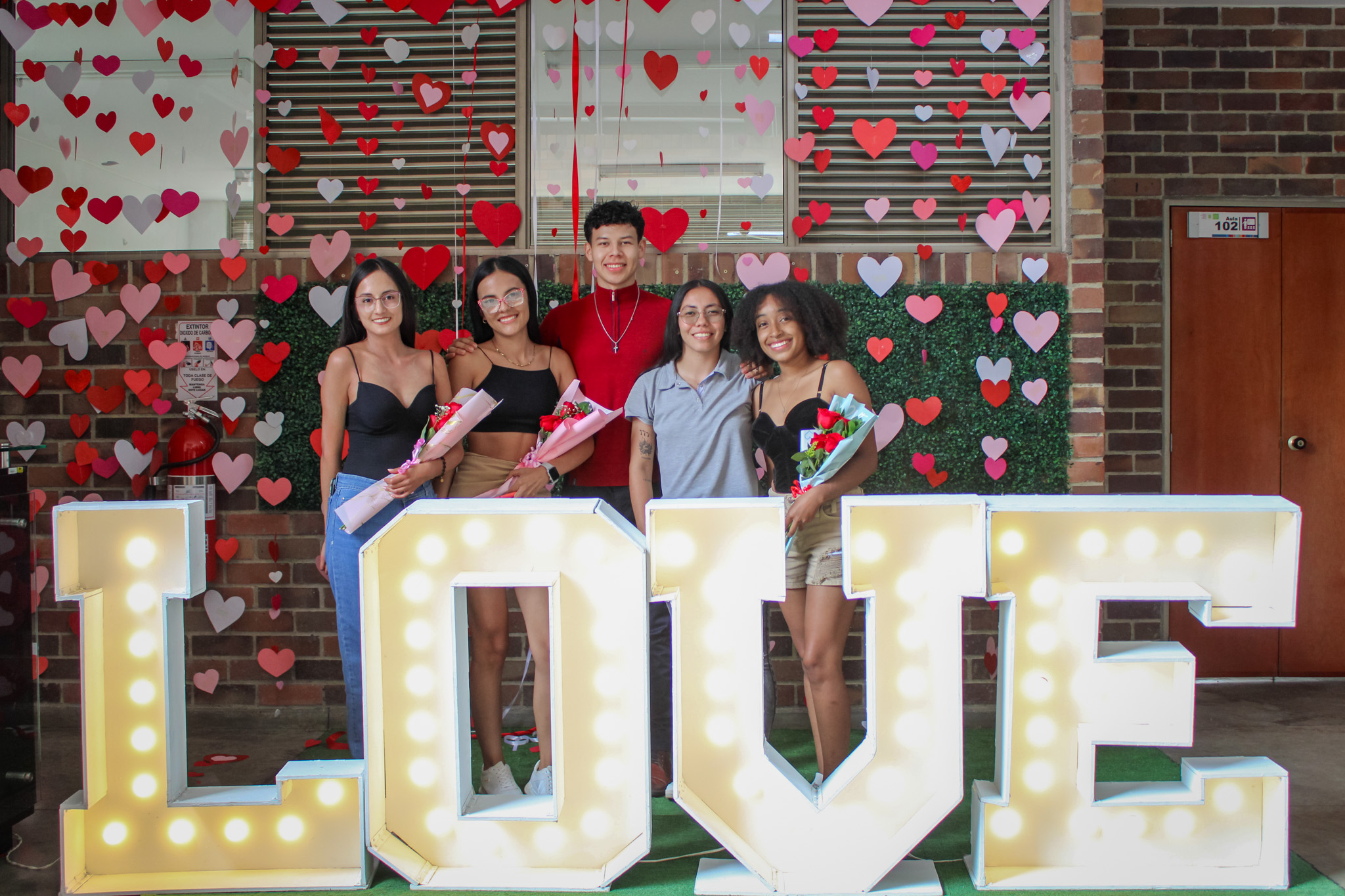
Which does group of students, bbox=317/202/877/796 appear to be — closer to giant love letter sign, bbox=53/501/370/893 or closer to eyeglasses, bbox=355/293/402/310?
eyeglasses, bbox=355/293/402/310

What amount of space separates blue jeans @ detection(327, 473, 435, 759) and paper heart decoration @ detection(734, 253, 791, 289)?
1.43m

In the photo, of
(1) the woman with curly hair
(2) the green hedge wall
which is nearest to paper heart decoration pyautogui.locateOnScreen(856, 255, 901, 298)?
(2) the green hedge wall

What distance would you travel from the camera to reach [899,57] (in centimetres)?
334

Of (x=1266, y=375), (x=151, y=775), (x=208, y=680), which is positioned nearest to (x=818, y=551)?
(x=151, y=775)

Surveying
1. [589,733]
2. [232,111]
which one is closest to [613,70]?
[232,111]

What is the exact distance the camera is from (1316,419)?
388cm

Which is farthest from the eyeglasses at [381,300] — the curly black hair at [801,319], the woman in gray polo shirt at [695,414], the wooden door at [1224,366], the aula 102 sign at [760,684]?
the wooden door at [1224,366]

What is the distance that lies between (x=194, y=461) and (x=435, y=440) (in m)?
1.47

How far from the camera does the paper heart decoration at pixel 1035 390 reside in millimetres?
3217

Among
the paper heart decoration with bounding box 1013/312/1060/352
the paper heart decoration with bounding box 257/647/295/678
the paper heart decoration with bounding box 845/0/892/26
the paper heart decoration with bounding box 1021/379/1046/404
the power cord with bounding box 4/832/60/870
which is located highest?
the paper heart decoration with bounding box 845/0/892/26

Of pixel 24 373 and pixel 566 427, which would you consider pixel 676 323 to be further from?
pixel 24 373

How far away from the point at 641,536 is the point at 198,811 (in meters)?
1.13

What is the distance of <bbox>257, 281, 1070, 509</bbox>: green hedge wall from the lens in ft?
10.6

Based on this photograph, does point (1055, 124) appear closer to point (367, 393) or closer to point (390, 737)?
point (367, 393)
